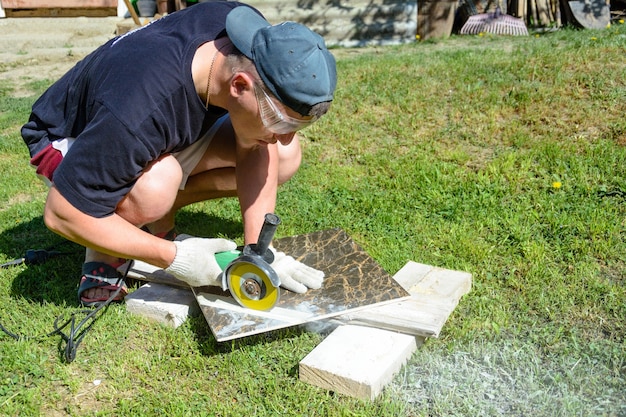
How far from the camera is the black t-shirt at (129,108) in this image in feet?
7.70

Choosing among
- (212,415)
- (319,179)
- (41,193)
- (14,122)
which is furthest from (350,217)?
(14,122)

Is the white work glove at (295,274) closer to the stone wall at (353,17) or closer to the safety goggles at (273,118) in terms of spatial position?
→ the safety goggles at (273,118)

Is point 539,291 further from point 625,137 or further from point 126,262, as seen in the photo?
point 126,262

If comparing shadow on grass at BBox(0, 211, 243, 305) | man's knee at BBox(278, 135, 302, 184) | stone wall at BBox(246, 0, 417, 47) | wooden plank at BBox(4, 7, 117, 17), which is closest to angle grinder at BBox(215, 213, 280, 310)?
man's knee at BBox(278, 135, 302, 184)

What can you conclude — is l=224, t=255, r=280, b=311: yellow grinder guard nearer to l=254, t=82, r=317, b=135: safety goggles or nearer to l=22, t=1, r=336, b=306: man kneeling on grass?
l=22, t=1, r=336, b=306: man kneeling on grass

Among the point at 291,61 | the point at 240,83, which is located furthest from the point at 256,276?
the point at 291,61

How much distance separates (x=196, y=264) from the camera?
262 centimetres

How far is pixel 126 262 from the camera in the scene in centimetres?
313

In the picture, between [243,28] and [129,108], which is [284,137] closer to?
[243,28]

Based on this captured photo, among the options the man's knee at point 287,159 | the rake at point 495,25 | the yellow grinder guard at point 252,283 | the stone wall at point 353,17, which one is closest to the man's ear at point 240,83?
the yellow grinder guard at point 252,283

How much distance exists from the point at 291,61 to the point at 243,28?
10.6 inches

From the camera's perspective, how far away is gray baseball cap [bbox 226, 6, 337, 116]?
7.36ft

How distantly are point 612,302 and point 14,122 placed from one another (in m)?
5.51

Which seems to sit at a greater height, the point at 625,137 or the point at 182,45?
the point at 182,45
